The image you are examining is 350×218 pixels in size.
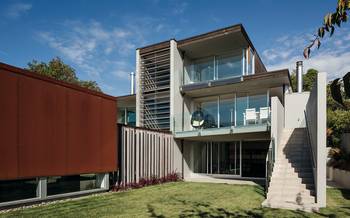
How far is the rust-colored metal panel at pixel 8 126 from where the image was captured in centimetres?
816

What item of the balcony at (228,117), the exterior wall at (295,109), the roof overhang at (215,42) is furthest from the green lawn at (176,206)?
the roof overhang at (215,42)

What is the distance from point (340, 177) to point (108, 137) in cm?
1106

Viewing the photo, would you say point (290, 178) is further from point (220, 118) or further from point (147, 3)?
point (147, 3)

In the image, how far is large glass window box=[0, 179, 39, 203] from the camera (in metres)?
8.65

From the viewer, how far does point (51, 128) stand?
31.6ft

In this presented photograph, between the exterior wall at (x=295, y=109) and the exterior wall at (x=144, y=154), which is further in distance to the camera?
the exterior wall at (x=295, y=109)

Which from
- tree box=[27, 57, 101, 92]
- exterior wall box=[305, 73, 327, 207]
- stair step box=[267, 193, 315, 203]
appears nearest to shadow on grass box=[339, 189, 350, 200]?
stair step box=[267, 193, 315, 203]

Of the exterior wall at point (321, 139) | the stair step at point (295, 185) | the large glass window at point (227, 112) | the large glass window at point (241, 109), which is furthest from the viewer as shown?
the large glass window at point (227, 112)

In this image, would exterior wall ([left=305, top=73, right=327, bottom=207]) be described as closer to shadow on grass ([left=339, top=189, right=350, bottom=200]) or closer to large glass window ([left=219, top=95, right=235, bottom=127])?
shadow on grass ([left=339, top=189, right=350, bottom=200])

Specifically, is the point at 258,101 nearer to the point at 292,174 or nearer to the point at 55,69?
the point at 292,174

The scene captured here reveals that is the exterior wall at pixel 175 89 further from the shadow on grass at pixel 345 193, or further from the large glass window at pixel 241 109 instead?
the shadow on grass at pixel 345 193

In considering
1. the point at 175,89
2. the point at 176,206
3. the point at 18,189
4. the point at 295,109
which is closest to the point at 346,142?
the point at 295,109

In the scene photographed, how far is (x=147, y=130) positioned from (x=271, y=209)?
7.88 meters

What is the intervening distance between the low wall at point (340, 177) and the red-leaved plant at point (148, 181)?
8307mm
